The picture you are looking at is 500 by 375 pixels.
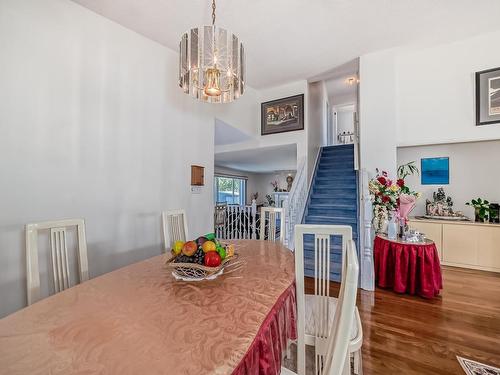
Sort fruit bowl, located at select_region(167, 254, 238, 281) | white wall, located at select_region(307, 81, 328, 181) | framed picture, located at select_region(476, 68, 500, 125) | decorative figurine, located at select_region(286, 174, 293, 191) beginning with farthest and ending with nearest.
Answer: decorative figurine, located at select_region(286, 174, 293, 191)
white wall, located at select_region(307, 81, 328, 181)
framed picture, located at select_region(476, 68, 500, 125)
fruit bowl, located at select_region(167, 254, 238, 281)

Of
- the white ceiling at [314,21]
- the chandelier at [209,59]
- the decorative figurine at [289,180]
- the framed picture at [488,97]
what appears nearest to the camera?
the chandelier at [209,59]

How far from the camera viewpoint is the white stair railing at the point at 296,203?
3.55 metres

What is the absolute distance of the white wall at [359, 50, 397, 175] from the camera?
346 centimetres

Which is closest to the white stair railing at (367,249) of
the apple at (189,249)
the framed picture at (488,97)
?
the framed picture at (488,97)


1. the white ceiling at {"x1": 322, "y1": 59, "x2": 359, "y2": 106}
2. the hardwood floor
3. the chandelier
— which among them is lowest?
the hardwood floor

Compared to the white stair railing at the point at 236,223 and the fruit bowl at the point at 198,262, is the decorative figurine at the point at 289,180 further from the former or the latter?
the fruit bowl at the point at 198,262

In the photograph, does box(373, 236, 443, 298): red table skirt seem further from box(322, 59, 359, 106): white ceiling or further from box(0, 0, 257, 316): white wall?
box(322, 59, 359, 106): white ceiling

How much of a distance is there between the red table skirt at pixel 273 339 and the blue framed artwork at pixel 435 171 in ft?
14.5

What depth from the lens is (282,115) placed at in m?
4.59

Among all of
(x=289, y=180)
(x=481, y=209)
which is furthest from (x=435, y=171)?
(x=289, y=180)

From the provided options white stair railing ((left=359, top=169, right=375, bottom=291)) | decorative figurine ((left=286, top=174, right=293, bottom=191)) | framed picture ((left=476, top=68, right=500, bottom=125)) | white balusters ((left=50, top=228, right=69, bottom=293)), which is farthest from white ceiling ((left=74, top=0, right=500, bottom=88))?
decorative figurine ((left=286, top=174, right=293, bottom=191))

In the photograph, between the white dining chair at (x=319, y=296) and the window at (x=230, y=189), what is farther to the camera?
the window at (x=230, y=189)

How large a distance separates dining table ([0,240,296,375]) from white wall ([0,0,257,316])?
113 cm

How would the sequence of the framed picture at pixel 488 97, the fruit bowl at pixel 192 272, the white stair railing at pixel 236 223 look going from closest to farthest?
the fruit bowl at pixel 192 272 → the framed picture at pixel 488 97 → the white stair railing at pixel 236 223
